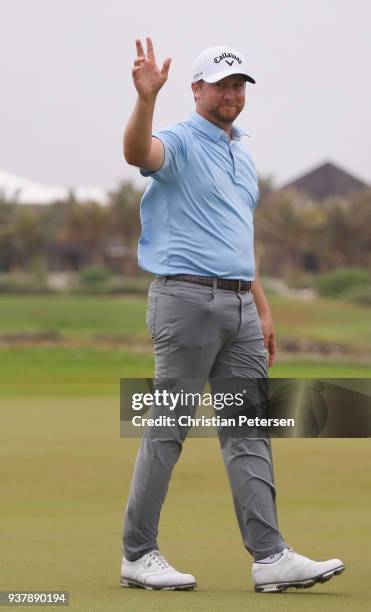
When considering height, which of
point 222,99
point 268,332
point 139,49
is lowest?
point 268,332

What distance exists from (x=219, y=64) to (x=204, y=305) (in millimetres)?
878

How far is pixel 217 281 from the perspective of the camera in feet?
17.1

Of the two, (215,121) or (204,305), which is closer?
(204,305)

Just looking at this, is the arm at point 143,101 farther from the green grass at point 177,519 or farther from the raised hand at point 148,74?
the green grass at point 177,519

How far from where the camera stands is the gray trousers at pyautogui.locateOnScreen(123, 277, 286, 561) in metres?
5.17

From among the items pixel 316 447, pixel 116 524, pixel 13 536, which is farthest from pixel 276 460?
pixel 13 536

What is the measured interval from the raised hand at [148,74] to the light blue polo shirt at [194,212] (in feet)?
1.00

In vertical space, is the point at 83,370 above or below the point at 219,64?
below

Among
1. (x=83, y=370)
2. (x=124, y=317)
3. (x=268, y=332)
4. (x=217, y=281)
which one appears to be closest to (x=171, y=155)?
(x=217, y=281)

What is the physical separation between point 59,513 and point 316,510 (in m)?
1.28

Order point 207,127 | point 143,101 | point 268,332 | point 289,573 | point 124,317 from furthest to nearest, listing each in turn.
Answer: point 124,317 → point 268,332 → point 207,127 → point 289,573 → point 143,101

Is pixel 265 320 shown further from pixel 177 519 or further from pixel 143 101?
pixel 177 519

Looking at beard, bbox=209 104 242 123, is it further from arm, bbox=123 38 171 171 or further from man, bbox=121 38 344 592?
arm, bbox=123 38 171 171

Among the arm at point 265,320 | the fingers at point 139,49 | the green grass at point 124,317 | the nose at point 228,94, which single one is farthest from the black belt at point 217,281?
the green grass at point 124,317
